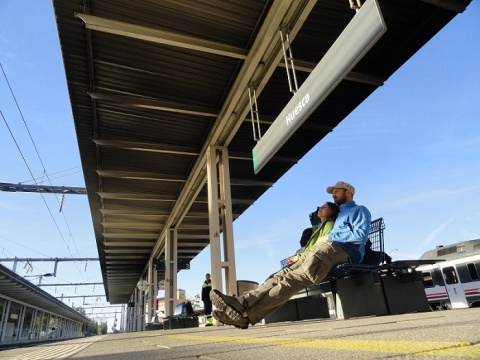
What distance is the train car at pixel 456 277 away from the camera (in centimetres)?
1216

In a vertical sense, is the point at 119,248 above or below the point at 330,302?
above

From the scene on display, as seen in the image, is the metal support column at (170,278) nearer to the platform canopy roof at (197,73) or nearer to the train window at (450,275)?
the platform canopy roof at (197,73)

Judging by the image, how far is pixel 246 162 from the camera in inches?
396

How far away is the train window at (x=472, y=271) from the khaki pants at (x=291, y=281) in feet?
39.7

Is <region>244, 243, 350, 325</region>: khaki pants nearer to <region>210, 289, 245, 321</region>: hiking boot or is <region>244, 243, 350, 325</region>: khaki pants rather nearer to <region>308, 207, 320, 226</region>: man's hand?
<region>210, 289, 245, 321</region>: hiking boot

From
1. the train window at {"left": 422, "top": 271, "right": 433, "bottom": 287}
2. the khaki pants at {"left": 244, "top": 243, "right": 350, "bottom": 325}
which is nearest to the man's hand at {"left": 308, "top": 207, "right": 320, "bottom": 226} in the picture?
the khaki pants at {"left": 244, "top": 243, "right": 350, "bottom": 325}

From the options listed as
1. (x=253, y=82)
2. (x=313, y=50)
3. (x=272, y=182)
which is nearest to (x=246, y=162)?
(x=272, y=182)

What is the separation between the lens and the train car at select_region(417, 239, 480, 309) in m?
12.2

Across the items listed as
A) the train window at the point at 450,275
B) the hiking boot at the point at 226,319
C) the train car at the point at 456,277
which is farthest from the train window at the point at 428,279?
the hiking boot at the point at 226,319

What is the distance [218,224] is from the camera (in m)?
8.63

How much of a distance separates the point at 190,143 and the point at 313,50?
172 inches

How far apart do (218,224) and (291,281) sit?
5990 millimetres

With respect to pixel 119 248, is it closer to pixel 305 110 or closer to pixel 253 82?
pixel 253 82

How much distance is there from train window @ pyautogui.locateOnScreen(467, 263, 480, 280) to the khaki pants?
12115 millimetres
